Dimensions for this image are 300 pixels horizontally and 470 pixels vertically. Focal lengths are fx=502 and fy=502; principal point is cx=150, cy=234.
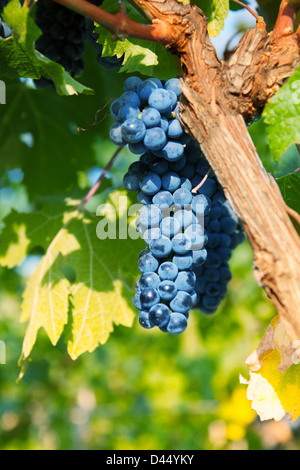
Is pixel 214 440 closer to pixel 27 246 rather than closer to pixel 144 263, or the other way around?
pixel 27 246

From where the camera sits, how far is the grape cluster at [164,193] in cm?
96

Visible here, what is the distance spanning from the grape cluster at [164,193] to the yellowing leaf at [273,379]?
0.59 feet

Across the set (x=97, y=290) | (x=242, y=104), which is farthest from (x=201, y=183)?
(x=97, y=290)

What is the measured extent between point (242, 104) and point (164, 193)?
0.23 meters

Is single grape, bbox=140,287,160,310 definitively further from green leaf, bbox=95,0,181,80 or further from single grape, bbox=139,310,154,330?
green leaf, bbox=95,0,181,80

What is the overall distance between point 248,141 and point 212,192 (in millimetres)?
216

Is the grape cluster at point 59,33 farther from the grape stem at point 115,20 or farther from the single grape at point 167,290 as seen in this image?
the single grape at point 167,290

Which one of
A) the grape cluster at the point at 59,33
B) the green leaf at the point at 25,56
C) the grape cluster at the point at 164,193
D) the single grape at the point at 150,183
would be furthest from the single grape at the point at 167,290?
the grape cluster at the point at 59,33

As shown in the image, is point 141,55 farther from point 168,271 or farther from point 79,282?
point 79,282

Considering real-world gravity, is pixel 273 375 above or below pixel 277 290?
below

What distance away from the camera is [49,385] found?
4.84 m

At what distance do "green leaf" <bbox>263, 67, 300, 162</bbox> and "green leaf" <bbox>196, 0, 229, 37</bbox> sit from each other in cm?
35

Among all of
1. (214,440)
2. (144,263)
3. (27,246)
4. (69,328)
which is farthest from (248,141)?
(214,440)
